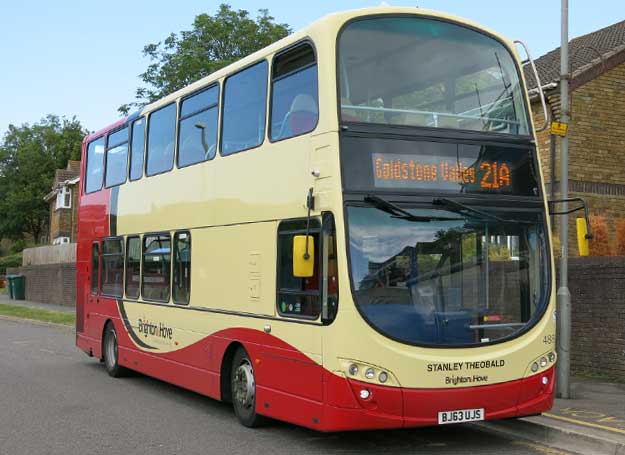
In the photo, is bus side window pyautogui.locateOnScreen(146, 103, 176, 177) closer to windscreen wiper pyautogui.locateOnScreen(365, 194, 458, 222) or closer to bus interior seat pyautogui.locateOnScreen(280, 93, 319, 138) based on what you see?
bus interior seat pyautogui.locateOnScreen(280, 93, 319, 138)

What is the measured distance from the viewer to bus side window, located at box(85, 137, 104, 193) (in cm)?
1448

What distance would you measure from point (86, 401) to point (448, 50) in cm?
639

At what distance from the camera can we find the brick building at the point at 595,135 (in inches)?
762

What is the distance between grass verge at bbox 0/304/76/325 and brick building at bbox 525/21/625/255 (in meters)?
15.1

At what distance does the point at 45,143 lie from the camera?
281 feet

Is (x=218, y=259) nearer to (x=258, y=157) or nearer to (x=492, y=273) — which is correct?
(x=258, y=157)

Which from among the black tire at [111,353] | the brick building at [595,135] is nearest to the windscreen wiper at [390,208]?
the black tire at [111,353]

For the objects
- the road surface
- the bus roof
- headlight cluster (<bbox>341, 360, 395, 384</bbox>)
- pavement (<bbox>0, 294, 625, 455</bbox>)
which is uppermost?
the bus roof

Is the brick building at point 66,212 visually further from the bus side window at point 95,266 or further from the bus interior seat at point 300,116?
the bus interior seat at point 300,116

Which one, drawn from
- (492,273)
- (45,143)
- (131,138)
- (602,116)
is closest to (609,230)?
(602,116)

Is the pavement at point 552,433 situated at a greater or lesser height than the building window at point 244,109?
lesser

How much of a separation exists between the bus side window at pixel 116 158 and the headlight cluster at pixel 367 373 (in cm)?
712

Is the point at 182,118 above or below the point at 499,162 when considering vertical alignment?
above

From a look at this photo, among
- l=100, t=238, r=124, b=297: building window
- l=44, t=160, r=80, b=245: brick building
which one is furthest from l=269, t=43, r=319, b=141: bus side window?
l=44, t=160, r=80, b=245: brick building
